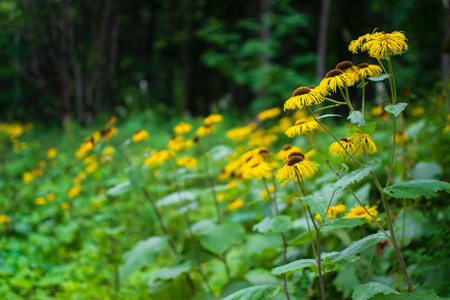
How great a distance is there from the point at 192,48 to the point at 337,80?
13.5 meters

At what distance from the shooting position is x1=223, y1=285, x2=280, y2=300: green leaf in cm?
134

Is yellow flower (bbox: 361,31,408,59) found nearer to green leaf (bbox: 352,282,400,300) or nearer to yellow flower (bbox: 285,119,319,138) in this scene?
yellow flower (bbox: 285,119,319,138)

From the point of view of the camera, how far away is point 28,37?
8.43 m

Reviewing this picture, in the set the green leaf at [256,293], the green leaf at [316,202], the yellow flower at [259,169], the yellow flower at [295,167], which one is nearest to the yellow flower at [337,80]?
the yellow flower at [295,167]

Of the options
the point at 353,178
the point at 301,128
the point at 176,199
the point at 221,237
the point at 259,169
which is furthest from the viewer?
the point at 176,199

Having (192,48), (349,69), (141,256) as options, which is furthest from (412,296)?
(192,48)

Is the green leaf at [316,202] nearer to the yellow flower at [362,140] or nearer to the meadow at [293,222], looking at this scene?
the meadow at [293,222]

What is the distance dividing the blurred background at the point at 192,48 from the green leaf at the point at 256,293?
6.27ft

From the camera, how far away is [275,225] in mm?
1554

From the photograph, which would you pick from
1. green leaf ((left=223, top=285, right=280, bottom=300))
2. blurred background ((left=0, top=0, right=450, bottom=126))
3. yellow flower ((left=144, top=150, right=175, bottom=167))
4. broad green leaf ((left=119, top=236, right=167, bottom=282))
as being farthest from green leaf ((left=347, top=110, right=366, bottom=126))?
blurred background ((left=0, top=0, right=450, bottom=126))

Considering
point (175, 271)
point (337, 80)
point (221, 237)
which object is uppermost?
point (337, 80)

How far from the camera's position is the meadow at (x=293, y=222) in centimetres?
117

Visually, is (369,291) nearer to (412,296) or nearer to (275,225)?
(412,296)

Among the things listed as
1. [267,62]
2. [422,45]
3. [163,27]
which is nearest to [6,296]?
[267,62]
